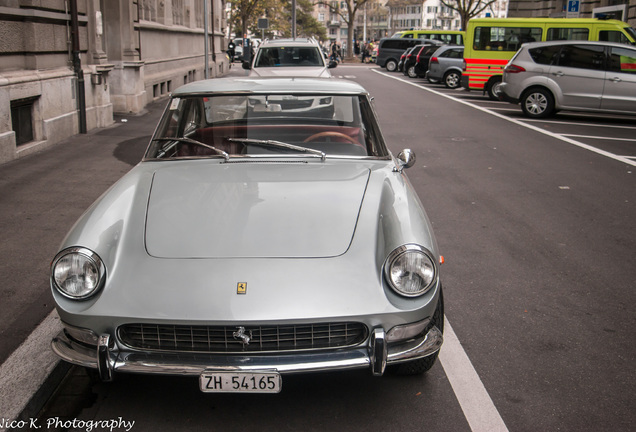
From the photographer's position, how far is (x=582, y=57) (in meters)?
15.8

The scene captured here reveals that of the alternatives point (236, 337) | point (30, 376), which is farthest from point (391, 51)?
point (236, 337)

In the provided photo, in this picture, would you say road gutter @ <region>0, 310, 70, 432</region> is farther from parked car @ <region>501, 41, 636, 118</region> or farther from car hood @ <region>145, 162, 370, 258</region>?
parked car @ <region>501, 41, 636, 118</region>

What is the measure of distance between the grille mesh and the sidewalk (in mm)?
721

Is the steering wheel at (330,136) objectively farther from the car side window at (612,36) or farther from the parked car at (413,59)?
the parked car at (413,59)

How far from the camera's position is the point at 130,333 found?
3160 mm

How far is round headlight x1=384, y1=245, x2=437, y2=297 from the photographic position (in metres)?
3.23

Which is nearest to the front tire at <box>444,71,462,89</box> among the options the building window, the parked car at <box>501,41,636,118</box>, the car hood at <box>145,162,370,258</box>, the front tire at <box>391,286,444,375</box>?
the parked car at <box>501,41,636,118</box>

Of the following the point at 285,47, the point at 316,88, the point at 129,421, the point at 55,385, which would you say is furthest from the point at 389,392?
the point at 285,47

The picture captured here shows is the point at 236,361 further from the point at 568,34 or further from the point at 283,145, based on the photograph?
the point at 568,34

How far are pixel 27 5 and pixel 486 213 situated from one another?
7.66 metres

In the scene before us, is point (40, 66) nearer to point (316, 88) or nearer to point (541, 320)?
point (316, 88)

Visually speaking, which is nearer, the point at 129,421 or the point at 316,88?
the point at 129,421

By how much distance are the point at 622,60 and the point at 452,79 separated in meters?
12.1

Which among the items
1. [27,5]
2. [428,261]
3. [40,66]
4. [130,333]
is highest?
[27,5]
